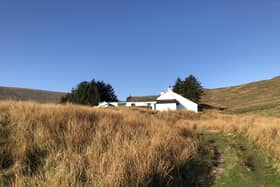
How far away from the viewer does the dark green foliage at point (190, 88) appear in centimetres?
6219

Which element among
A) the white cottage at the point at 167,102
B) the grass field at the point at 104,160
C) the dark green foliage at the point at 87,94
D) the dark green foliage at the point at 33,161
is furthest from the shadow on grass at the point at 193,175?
the dark green foliage at the point at 87,94

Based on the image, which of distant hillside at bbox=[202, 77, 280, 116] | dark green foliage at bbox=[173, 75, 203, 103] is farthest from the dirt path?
dark green foliage at bbox=[173, 75, 203, 103]

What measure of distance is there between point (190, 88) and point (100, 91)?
942 inches

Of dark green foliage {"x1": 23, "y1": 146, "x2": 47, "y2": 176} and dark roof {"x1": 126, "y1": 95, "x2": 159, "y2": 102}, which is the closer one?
dark green foliage {"x1": 23, "y1": 146, "x2": 47, "y2": 176}

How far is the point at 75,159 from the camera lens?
3.71m

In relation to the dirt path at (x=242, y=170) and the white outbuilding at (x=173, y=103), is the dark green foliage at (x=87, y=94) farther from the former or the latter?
the dirt path at (x=242, y=170)

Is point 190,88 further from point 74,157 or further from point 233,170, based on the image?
point 74,157

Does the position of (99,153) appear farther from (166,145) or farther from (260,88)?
(260,88)

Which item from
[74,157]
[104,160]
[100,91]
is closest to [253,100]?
[100,91]

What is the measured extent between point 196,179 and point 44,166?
283 centimetres

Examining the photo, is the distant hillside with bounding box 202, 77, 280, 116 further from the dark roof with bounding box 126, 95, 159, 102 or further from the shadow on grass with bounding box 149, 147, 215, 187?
the shadow on grass with bounding box 149, 147, 215, 187

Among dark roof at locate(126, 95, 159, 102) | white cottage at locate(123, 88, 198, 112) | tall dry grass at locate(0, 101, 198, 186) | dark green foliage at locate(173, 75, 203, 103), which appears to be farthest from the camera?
dark green foliage at locate(173, 75, 203, 103)

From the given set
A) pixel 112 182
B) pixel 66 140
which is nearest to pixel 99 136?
pixel 66 140

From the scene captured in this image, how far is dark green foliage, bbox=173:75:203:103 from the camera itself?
2448 inches
